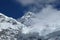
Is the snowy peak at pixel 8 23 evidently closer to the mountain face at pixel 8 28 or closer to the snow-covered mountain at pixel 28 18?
the mountain face at pixel 8 28

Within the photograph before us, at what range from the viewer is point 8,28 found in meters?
85.8

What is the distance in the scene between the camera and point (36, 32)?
60.7 meters

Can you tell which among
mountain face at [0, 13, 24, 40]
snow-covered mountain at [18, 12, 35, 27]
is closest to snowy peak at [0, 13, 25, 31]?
mountain face at [0, 13, 24, 40]

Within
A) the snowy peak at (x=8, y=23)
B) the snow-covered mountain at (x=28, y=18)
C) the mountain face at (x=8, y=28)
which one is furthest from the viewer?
the snow-covered mountain at (x=28, y=18)

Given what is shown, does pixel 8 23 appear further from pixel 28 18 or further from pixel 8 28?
pixel 28 18

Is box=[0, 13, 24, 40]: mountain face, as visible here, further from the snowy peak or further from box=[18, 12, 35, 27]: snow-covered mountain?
box=[18, 12, 35, 27]: snow-covered mountain

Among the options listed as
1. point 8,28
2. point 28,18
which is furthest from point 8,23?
point 28,18

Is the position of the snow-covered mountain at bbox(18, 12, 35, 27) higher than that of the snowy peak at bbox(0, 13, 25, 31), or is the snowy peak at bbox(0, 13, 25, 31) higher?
the snow-covered mountain at bbox(18, 12, 35, 27)

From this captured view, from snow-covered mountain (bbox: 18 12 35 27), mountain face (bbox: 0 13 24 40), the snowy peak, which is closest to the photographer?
mountain face (bbox: 0 13 24 40)

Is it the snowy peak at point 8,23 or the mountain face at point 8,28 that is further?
the snowy peak at point 8,23

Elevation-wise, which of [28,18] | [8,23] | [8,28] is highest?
[28,18]

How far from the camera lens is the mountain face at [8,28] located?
82125 millimetres

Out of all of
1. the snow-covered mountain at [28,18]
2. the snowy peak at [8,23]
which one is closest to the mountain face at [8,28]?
the snowy peak at [8,23]

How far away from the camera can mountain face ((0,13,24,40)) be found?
8212 cm
